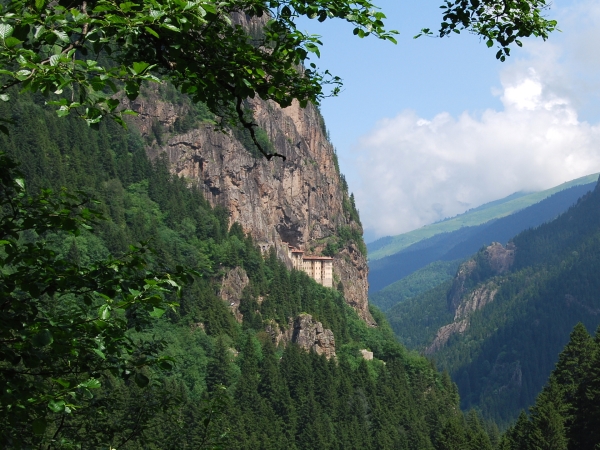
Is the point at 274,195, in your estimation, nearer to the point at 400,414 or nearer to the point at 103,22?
the point at 400,414

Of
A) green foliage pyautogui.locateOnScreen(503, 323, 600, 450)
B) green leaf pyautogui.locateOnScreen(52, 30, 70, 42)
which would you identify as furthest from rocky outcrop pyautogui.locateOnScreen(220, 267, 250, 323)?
green leaf pyautogui.locateOnScreen(52, 30, 70, 42)

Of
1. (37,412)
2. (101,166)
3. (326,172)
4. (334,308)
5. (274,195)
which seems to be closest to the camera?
(37,412)

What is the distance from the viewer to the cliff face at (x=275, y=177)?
158 metres

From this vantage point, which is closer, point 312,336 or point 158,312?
point 158,312

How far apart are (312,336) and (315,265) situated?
37.3m

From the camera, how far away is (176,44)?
366 inches

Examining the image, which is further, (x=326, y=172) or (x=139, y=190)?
(x=326, y=172)

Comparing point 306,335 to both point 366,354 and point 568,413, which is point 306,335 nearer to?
point 366,354

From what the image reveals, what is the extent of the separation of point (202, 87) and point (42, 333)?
3.71 meters

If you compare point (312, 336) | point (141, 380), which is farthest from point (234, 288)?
point (141, 380)

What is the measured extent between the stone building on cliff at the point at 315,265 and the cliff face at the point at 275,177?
14.5ft

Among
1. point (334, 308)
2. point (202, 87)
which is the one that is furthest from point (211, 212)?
point (202, 87)

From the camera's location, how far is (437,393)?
12988 centimetres

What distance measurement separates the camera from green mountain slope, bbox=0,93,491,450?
101 m
